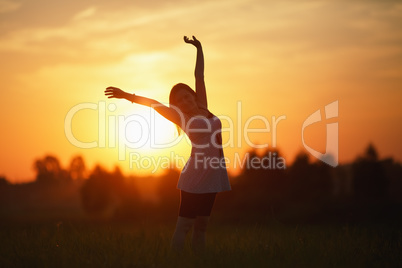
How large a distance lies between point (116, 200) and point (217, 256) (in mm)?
79322

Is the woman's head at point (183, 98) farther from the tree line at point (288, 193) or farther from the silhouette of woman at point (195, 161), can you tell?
the tree line at point (288, 193)

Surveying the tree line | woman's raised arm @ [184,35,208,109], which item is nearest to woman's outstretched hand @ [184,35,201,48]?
woman's raised arm @ [184,35,208,109]

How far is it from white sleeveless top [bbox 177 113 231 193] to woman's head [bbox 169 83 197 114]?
0.75 feet

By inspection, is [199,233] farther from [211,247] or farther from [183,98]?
[183,98]

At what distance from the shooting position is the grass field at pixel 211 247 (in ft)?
21.7

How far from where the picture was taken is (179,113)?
7.36 metres

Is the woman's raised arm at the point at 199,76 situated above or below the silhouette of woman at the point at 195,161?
above

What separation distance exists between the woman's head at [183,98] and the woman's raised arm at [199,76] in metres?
0.21

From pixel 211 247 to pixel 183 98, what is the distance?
2347mm

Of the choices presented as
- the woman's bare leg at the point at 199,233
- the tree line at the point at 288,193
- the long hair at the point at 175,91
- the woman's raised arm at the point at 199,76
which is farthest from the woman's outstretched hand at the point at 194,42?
the tree line at the point at 288,193

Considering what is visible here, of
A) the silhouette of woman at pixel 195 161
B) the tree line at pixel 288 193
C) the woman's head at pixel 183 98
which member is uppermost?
the woman's head at pixel 183 98

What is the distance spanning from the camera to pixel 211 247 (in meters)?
7.76

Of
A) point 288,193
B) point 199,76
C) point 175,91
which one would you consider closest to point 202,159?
point 175,91

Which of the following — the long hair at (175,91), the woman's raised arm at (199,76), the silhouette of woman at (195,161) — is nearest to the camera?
the silhouette of woman at (195,161)
